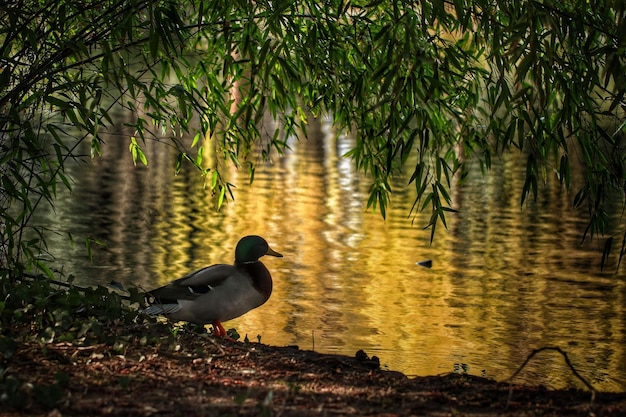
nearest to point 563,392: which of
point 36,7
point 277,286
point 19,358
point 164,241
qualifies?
point 19,358

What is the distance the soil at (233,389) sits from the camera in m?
4.04

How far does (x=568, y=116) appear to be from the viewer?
201 inches

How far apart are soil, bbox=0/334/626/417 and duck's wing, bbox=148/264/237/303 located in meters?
0.72

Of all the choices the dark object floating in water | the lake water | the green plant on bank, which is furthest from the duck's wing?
the dark object floating in water

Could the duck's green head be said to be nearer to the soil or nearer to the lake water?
the soil

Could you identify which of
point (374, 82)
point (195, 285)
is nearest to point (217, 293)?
point (195, 285)

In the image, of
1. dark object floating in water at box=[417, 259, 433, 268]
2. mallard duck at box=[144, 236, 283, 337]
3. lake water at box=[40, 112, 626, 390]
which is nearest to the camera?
mallard duck at box=[144, 236, 283, 337]

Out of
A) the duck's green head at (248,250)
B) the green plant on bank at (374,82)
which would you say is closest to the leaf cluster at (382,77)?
the green plant on bank at (374,82)

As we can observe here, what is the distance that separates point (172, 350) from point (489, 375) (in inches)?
107

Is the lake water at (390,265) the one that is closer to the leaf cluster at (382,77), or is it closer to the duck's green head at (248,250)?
the duck's green head at (248,250)

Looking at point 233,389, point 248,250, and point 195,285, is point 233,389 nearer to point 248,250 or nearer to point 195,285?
point 195,285

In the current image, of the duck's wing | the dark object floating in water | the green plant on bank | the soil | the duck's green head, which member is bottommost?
the dark object floating in water

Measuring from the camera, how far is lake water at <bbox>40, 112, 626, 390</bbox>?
25.6 feet

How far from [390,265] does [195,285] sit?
572 cm
